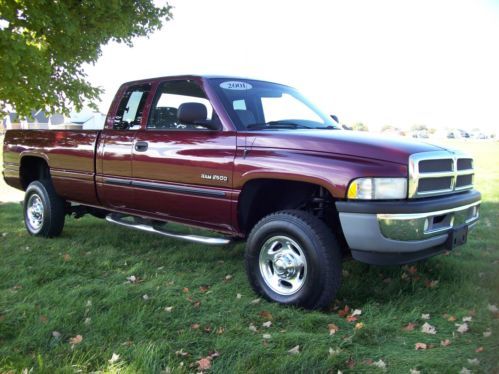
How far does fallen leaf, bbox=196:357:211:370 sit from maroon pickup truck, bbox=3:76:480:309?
1.03 m

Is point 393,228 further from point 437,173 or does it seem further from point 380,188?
point 437,173

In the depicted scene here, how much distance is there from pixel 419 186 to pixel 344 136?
0.71 meters

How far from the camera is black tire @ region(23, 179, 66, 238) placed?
599 cm

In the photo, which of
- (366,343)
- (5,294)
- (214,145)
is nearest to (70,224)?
(5,294)

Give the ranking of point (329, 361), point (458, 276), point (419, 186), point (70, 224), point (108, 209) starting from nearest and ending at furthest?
point (329, 361) → point (419, 186) → point (458, 276) → point (108, 209) → point (70, 224)

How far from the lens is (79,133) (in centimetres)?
552

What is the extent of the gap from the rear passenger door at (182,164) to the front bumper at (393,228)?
3.84 ft

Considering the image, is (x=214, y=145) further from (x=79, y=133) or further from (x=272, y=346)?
(x=79, y=133)

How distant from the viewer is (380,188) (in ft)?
10.8

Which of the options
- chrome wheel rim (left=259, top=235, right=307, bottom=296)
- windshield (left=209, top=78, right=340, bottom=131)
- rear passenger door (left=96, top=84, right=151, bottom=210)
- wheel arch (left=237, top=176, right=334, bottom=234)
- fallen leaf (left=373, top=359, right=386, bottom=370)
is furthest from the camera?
rear passenger door (left=96, top=84, right=151, bottom=210)

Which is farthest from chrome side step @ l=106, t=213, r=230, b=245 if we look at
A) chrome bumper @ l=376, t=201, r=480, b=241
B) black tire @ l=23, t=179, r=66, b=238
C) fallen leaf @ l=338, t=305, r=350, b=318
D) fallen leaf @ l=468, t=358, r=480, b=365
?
fallen leaf @ l=468, t=358, r=480, b=365

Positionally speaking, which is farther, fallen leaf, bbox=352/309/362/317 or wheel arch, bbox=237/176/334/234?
wheel arch, bbox=237/176/334/234

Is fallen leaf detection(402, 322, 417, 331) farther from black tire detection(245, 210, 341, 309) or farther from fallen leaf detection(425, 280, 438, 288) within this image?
fallen leaf detection(425, 280, 438, 288)

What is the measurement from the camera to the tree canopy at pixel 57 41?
649 centimetres
